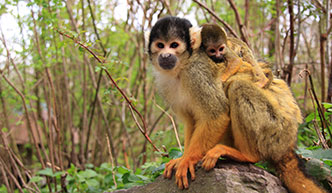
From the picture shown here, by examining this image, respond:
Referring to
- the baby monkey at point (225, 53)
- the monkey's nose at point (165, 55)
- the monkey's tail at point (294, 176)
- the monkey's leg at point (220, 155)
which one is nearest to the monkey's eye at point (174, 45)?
the monkey's nose at point (165, 55)

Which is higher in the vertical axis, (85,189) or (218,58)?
(218,58)

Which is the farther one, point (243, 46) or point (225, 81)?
point (243, 46)

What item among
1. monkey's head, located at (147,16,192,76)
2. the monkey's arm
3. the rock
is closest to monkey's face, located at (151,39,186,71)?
monkey's head, located at (147,16,192,76)

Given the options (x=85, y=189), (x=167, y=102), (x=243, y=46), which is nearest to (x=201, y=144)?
(x=167, y=102)

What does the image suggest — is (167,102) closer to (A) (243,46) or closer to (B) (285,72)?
(A) (243,46)

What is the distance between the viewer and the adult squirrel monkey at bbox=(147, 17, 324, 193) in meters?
3.05

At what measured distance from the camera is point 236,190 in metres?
2.79

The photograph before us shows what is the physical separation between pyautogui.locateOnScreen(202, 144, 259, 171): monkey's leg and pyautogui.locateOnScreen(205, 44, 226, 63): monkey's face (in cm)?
108

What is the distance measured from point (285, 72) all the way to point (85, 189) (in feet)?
13.6

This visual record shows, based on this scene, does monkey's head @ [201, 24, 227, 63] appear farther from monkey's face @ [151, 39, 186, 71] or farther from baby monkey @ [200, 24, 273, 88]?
monkey's face @ [151, 39, 186, 71]

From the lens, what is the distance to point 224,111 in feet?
10.7

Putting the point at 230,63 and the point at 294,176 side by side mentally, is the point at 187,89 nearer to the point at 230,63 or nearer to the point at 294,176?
the point at 230,63

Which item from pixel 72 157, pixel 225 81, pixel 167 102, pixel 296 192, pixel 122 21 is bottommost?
pixel 72 157

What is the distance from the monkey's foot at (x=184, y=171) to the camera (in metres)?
3.08
